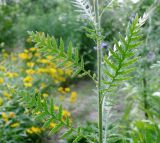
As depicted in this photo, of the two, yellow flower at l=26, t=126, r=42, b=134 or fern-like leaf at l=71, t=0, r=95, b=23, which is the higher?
fern-like leaf at l=71, t=0, r=95, b=23

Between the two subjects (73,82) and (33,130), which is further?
(73,82)

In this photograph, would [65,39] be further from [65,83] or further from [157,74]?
[157,74]

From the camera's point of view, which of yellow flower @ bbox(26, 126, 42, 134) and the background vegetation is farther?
yellow flower @ bbox(26, 126, 42, 134)

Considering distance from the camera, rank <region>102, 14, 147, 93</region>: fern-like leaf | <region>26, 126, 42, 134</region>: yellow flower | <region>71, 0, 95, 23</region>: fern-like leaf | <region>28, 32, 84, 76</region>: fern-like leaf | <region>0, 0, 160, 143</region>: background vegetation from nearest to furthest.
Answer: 1. <region>102, 14, 147, 93</region>: fern-like leaf
2. <region>28, 32, 84, 76</region>: fern-like leaf
3. <region>71, 0, 95, 23</region>: fern-like leaf
4. <region>0, 0, 160, 143</region>: background vegetation
5. <region>26, 126, 42, 134</region>: yellow flower

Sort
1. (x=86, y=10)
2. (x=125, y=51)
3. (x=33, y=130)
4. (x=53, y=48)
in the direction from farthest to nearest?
(x=33, y=130), (x=86, y=10), (x=53, y=48), (x=125, y=51)

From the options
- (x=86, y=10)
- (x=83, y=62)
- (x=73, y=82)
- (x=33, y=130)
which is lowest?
(x=33, y=130)

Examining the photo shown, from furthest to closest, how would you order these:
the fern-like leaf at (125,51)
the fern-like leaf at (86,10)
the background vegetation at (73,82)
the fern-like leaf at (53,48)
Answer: the background vegetation at (73,82) → the fern-like leaf at (86,10) → the fern-like leaf at (53,48) → the fern-like leaf at (125,51)

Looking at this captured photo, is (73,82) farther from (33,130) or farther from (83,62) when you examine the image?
(83,62)

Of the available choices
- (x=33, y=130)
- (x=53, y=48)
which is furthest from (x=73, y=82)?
(x=53, y=48)

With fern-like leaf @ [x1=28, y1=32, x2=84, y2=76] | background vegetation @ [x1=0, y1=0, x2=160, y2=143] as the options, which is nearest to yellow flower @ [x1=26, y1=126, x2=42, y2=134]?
background vegetation @ [x1=0, y1=0, x2=160, y2=143]

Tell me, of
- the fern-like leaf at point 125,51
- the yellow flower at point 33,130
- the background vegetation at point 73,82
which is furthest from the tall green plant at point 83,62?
the yellow flower at point 33,130

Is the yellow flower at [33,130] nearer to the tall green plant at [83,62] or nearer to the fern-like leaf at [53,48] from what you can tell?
the tall green plant at [83,62]

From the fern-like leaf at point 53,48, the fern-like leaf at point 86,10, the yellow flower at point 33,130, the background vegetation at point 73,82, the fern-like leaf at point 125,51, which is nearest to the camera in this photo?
the fern-like leaf at point 125,51

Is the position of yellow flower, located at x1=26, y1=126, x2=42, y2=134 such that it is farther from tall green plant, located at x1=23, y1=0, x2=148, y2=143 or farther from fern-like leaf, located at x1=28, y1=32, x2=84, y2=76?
fern-like leaf, located at x1=28, y1=32, x2=84, y2=76
